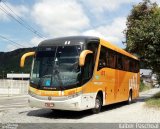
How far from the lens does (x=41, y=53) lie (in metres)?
16.5

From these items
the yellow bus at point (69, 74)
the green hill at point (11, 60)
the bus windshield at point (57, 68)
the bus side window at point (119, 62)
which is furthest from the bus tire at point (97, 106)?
the green hill at point (11, 60)

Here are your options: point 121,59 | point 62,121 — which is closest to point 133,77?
point 121,59

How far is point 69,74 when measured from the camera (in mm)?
15430

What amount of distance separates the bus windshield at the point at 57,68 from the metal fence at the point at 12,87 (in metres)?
30.6

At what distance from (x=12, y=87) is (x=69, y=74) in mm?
33086

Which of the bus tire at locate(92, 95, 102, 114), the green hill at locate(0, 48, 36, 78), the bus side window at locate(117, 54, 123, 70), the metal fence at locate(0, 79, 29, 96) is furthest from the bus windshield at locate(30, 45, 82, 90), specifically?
the green hill at locate(0, 48, 36, 78)

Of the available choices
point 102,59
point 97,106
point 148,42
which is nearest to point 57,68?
point 102,59

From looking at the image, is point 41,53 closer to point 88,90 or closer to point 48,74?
point 48,74

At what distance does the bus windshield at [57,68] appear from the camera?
1541cm

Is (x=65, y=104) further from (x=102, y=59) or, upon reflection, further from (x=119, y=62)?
(x=119, y=62)

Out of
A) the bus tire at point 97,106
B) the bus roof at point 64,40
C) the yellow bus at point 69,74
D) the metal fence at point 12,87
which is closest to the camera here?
the yellow bus at point 69,74

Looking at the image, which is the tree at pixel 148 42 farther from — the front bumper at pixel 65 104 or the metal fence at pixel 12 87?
the metal fence at pixel 12 87

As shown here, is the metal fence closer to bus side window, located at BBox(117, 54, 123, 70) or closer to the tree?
the tree

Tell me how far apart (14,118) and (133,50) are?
49.7ft
